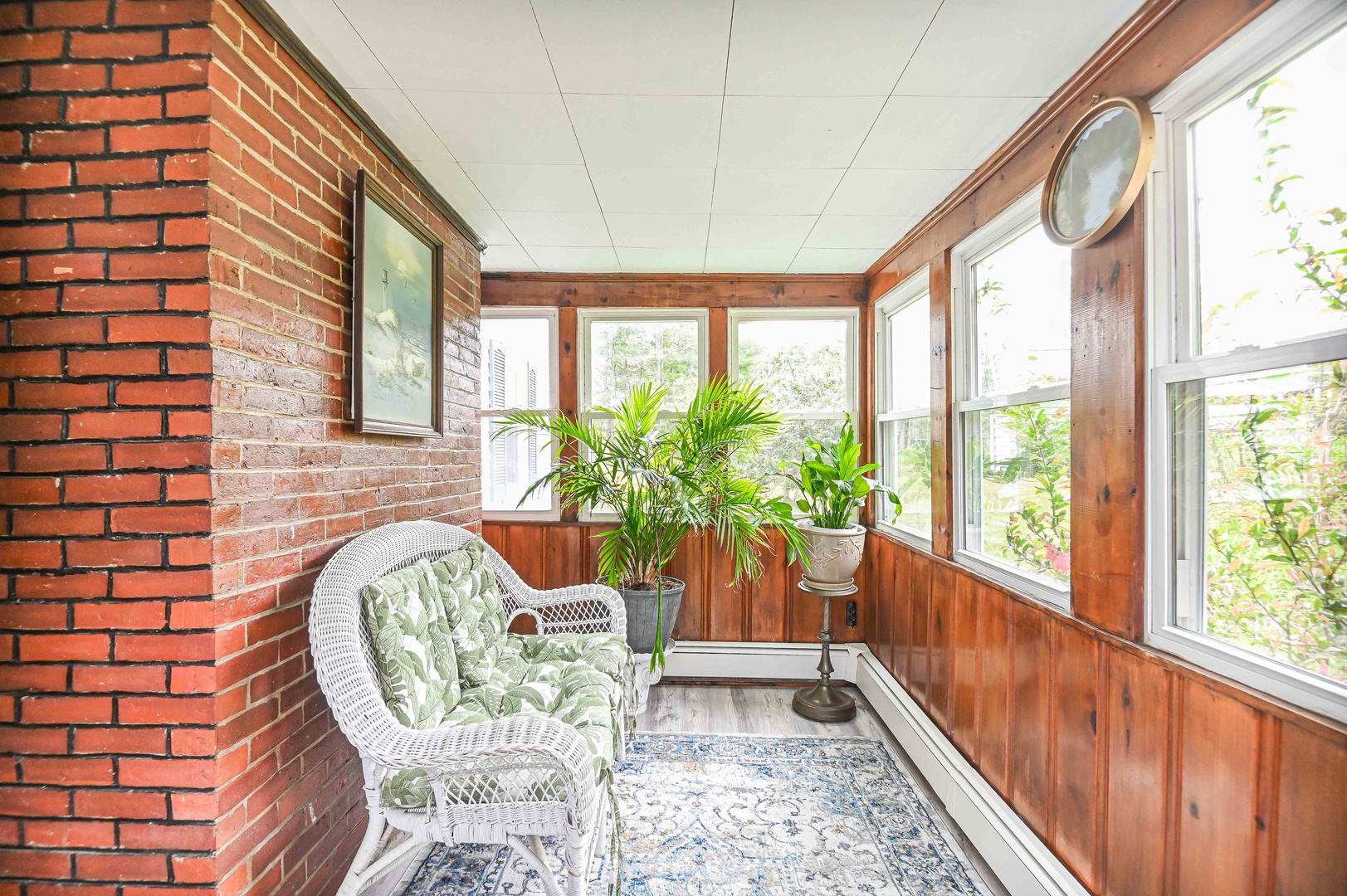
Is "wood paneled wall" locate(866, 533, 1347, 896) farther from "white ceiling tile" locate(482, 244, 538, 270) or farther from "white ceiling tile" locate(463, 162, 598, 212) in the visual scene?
"white ceiling tile" locate(482, 244, 538, 270)

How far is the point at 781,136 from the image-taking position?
2119 millimetres

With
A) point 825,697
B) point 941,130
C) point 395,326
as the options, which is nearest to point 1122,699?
point 941,130

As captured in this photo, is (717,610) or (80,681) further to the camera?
(717,610)

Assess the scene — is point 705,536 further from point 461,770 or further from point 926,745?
point 461,770

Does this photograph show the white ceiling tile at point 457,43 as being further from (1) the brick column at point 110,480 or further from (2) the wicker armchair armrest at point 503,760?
(2) the wicker armchair armrest at point 503,760

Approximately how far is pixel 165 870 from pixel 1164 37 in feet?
9.68

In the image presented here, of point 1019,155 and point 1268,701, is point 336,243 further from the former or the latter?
point 1268,701

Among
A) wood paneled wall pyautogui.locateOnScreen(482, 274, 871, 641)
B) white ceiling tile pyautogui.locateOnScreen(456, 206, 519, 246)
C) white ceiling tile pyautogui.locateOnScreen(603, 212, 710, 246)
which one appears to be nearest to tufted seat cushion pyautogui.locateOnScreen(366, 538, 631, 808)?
wood paneled wall pyautogui.locateOnScreen(482, 274, 871, 641)

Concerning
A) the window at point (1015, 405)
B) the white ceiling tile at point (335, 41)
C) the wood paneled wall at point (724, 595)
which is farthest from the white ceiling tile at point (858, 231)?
the white ceiling tile at point (335, 41)

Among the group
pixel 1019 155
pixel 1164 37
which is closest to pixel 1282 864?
pixel 1164 37

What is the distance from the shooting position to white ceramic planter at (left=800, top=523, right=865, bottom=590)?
3.05 meters

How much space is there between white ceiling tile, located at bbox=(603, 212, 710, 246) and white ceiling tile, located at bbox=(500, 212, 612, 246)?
2.6 inches

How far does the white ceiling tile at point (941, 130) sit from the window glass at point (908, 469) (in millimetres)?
1212

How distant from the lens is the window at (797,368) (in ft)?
12.6
